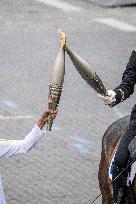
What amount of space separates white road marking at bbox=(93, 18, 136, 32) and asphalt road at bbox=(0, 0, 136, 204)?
34mm

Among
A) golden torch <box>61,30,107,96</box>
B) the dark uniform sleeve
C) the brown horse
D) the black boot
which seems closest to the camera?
golden torch <box>61,30,107,96</box>

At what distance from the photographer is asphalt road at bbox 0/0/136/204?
10148mm

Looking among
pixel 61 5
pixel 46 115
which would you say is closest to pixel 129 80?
pixel 46 115

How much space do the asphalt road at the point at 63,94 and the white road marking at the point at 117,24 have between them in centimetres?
3

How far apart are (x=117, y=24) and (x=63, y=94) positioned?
7.28 m

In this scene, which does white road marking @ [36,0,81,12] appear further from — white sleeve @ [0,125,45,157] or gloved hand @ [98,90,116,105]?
white sleeve @ [0,125,45,157]

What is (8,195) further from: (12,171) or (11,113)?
(11,113)

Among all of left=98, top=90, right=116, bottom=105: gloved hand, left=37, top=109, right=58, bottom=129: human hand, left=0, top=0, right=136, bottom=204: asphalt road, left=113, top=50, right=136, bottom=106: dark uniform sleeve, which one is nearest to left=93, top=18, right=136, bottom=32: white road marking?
left=0, top=0, right=136, bottom=204: asphalt road

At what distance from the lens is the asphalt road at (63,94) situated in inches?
400

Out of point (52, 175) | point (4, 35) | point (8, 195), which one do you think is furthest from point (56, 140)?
point (4, 35)

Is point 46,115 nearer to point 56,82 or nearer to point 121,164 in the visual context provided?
point 56,82

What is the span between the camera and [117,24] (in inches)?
821

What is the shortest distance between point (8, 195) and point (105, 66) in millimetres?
7525

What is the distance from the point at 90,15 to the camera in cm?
2183
